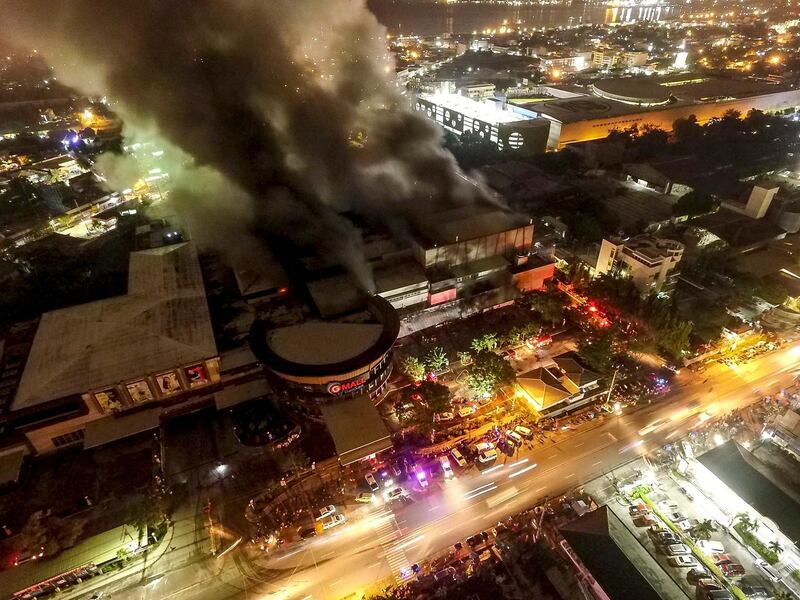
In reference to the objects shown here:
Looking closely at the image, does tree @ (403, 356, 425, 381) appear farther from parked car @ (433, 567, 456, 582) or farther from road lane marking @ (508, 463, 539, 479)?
parked car @ (433, 567, 456, 582)

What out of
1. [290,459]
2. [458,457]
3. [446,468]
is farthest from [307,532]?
[458,457]

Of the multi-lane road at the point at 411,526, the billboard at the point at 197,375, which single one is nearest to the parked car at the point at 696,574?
the multi-lane road at the point at 411,526

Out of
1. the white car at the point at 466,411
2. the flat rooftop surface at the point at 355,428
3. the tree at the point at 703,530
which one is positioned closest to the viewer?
the tree at the point at 703,530

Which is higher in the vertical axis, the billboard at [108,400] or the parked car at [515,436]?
the billboard at [108,400]

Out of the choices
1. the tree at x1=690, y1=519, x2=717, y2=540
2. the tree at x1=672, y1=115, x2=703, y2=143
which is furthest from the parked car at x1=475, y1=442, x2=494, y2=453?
the tree at x1=672, y1=115, x2=703, y2=143

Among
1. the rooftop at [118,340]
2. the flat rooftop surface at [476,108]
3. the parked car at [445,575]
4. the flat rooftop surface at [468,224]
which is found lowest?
the parked car at [445,575]

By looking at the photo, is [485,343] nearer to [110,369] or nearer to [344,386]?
[344,386]

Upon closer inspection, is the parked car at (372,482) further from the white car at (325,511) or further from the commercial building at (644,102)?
the commercial building at (644,102)

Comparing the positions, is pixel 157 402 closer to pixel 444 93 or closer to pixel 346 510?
pixel 346 510
